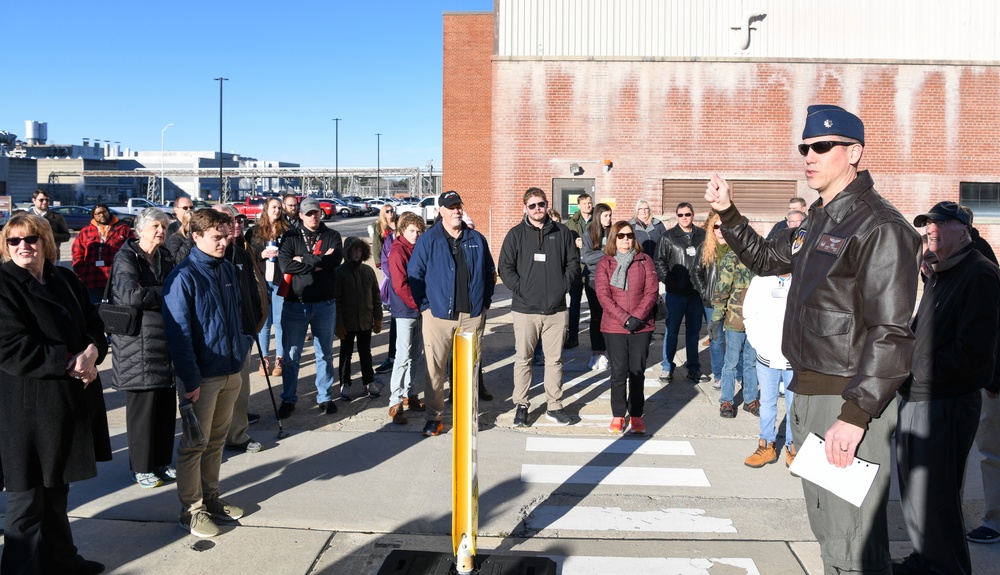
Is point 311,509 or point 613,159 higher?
point 613,159

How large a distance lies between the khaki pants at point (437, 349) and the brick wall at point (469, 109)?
665 inches

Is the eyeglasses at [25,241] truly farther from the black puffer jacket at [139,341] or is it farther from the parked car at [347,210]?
the parked car at [347,210]

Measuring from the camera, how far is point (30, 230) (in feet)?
14.2

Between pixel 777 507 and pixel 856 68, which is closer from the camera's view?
pixel 777 507

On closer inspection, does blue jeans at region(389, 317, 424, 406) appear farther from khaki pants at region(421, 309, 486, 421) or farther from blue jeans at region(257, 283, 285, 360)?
blue jeans at region(257, 283, 285, 360)

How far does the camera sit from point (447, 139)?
2508cm

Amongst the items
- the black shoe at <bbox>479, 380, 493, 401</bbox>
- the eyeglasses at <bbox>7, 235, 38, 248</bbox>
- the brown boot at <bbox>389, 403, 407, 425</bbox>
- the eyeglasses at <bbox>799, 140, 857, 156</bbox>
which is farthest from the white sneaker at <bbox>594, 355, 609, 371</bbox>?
the eyeglasses at <bbox>7, 235, 38, 248</bbox>

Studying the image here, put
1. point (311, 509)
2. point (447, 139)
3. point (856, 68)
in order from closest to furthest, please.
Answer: point (311, 509) → point (856, 68) → point (447, 139)

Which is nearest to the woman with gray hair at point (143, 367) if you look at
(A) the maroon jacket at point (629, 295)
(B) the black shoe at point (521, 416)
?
(B) the black shoe at point (521, 416)

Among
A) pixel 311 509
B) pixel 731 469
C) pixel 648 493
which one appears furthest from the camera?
pixel 731 469

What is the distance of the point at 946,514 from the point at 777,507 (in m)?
1.57

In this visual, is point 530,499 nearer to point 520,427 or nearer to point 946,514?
point 520,427

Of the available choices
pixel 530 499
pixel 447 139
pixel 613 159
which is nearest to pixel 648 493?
pixel 530 499

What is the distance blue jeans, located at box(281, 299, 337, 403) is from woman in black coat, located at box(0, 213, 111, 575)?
130 inches
